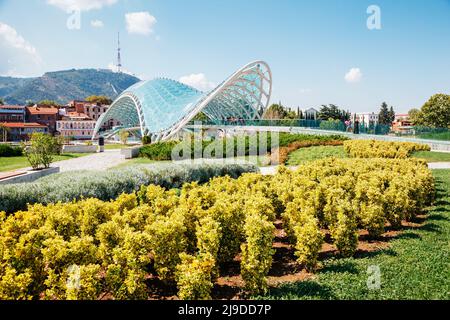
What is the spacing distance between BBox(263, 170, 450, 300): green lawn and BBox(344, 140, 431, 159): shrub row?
12.2 m

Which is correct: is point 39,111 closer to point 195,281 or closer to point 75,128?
point 75,128

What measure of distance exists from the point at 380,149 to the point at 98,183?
15415 millimetres

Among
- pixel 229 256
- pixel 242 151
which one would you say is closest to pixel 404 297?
pixel 229 256

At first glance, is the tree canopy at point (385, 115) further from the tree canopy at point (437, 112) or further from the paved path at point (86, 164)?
the paved path at point (86, 164)

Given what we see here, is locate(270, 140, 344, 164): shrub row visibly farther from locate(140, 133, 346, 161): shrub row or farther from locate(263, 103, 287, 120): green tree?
locate(263, 103, 287, 120): green tree

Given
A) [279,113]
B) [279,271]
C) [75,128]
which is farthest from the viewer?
[279,113]

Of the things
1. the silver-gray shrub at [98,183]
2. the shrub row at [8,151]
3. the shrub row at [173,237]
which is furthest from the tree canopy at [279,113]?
the shrub row at [173,237]

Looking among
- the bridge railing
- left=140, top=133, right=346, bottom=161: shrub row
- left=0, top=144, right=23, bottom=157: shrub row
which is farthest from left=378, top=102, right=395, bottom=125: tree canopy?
left=0, top=144, right=23, bottom=157: shrub row

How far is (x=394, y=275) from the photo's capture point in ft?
17.6

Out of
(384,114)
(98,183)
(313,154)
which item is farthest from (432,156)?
(384,114)

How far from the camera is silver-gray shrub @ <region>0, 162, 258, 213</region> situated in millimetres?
9188

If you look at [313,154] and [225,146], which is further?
[225,146]

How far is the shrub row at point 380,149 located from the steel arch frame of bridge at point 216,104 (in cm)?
2381
